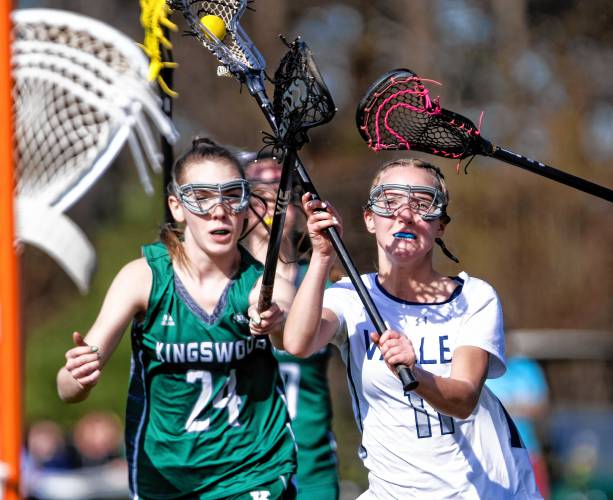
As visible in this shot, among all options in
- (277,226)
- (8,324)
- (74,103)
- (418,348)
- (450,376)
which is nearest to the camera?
(8,324)

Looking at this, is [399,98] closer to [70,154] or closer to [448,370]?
[448,370]

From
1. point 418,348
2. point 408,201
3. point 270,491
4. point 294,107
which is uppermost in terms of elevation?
point 294,107

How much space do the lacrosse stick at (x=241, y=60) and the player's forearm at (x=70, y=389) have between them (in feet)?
2.92

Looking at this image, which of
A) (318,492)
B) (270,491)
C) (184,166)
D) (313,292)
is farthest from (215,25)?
(318,492)

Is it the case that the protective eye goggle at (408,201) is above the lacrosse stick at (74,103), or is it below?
below

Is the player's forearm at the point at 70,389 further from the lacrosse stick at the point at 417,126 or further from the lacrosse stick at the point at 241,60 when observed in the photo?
the lacrosse stick at the point at 417,126

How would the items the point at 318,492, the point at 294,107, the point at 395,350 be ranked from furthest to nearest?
the point at 318,492, the point at 294,107, the point at 395,350

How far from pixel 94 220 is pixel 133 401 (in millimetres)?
14171

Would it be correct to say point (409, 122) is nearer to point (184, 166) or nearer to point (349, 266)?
point (349, 266)

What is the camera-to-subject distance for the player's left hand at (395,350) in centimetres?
334

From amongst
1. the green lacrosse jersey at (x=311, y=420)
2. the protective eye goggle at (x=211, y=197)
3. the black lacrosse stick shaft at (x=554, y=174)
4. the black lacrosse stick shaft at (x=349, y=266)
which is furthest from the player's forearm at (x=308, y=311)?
the green lacrosse jersey at (x=311, y=420)

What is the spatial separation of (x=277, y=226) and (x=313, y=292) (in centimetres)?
25

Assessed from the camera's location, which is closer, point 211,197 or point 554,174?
point 554,174

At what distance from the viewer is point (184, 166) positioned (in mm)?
4316
